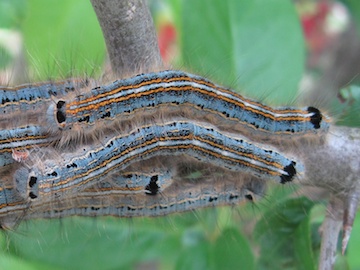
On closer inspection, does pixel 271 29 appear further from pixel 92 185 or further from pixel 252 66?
pixel 92 185

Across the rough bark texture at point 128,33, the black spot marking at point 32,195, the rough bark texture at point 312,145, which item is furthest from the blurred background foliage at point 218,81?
the black spot marking at point 32,195

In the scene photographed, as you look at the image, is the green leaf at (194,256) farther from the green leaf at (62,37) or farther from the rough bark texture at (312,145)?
the green leaf at (62,37)

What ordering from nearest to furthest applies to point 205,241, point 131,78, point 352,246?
point 131,78 → point 352,246 → point 205,241

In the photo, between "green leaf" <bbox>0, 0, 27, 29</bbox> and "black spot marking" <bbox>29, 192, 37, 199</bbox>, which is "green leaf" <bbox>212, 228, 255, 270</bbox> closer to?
"black spot marking" <bbox>29, 192, 37, 199</bbox>

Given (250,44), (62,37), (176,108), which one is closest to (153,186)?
(176,108)

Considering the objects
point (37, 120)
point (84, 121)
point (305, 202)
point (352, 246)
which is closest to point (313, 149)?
point (305, 202)

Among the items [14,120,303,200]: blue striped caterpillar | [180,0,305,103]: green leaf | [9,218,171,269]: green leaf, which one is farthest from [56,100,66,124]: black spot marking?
[180,0,305,103]: green leaf
